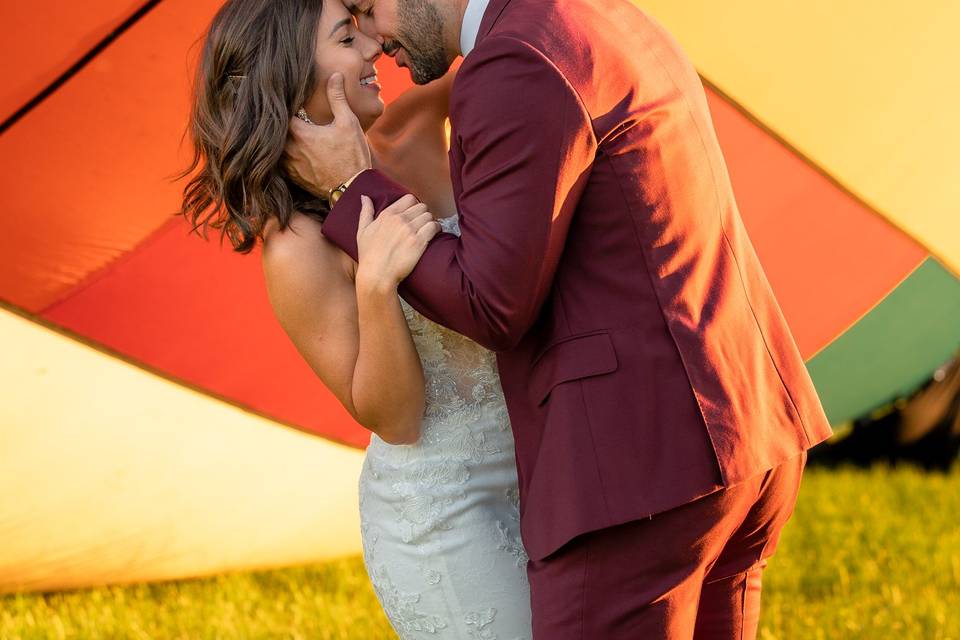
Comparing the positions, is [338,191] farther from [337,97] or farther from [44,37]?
[44,37]

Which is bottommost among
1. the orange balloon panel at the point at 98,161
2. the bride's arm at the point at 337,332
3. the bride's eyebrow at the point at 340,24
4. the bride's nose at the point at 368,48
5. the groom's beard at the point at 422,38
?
the orange balloon panel at the point at 98,161

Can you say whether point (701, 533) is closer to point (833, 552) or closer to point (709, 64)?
point (709, 64)

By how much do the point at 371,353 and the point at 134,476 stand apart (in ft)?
4.08

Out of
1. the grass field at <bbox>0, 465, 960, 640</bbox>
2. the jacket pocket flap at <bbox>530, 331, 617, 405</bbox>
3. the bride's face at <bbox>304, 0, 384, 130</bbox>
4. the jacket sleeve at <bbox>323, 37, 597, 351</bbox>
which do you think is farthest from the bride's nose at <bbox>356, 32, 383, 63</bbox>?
the grass field at <bbox>0, 465, 960, 640</bbox>

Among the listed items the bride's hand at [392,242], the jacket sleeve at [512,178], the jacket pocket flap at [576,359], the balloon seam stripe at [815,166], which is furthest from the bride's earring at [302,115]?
the balloon seam stripe at [815,166]

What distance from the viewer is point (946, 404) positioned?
4246 mm

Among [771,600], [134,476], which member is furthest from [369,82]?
[771,600]

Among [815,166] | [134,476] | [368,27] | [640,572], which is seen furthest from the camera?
[815,166]

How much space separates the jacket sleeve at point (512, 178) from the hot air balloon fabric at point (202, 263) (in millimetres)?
1033

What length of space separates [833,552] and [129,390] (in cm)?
208

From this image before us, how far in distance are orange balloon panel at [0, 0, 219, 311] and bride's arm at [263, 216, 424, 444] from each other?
762 millimetres

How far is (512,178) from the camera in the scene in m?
1.52

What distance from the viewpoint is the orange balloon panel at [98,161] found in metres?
2.41

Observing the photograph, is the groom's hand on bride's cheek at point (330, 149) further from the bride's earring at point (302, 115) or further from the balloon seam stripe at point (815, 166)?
the balloon seam stripe at point (815, 166)
